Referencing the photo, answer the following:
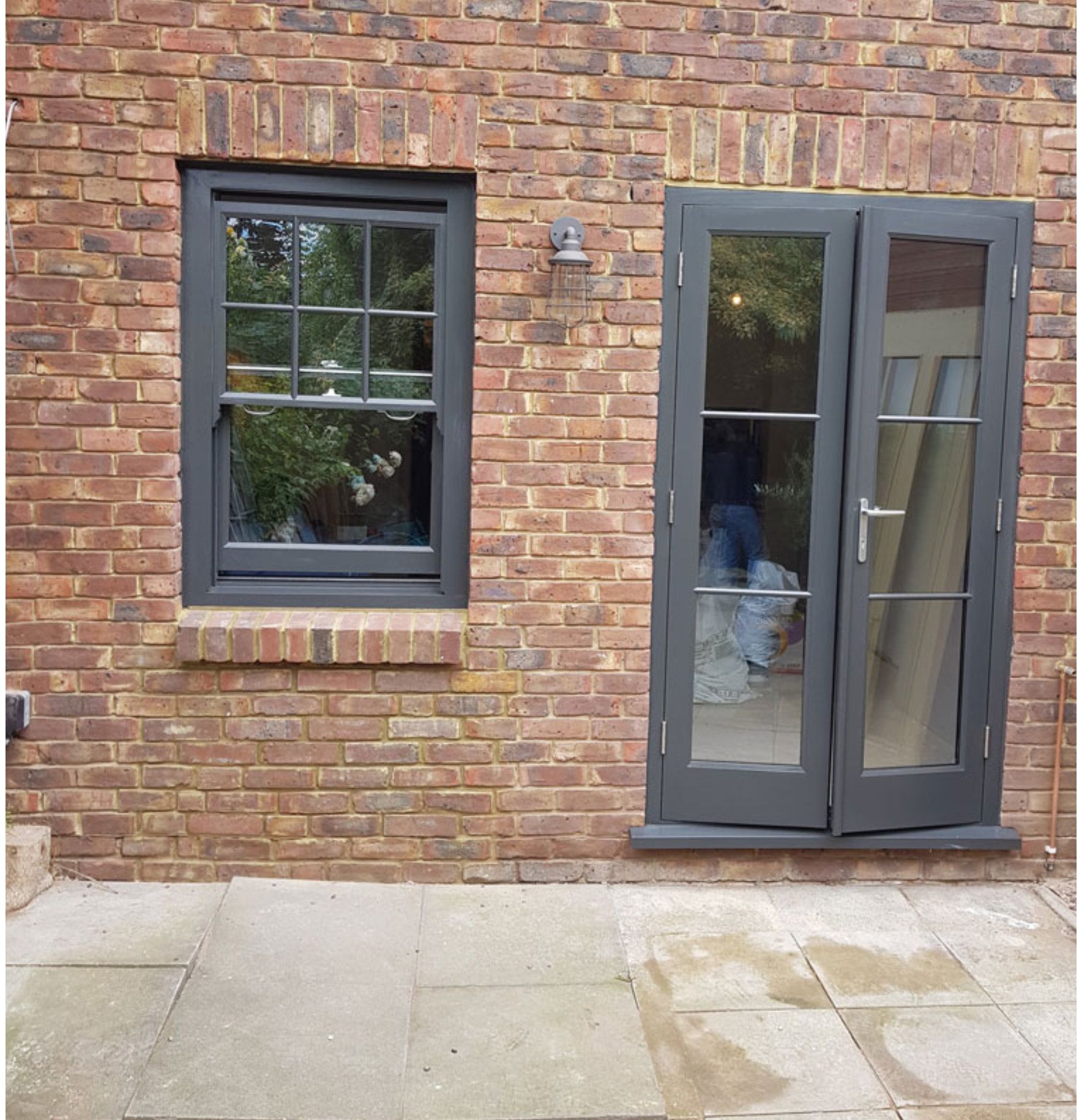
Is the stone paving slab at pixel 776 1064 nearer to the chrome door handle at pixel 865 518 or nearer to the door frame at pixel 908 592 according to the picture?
the door frame at pixel 908 592

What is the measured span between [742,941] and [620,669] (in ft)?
3.20

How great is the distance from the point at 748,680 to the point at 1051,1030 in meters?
1.42

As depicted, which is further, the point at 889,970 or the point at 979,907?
the point at 979,907

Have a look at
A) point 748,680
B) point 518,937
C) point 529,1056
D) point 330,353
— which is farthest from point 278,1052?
point 330,353

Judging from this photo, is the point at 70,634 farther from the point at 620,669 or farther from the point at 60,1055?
the point at 620,669

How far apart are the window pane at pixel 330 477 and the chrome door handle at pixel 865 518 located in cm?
152

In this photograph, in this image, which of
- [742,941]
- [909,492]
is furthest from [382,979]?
[909,492]

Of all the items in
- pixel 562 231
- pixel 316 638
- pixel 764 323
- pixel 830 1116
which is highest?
pixel 562 231

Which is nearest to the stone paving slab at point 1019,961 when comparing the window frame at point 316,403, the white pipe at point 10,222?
the window frame at point 316,403

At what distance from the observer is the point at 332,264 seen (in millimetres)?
3699

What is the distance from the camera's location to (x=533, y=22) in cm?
352

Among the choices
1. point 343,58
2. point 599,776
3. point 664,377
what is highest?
point 343,58

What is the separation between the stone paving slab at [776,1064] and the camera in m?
2.63

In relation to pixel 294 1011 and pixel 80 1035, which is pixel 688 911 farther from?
pixel 80 1035
